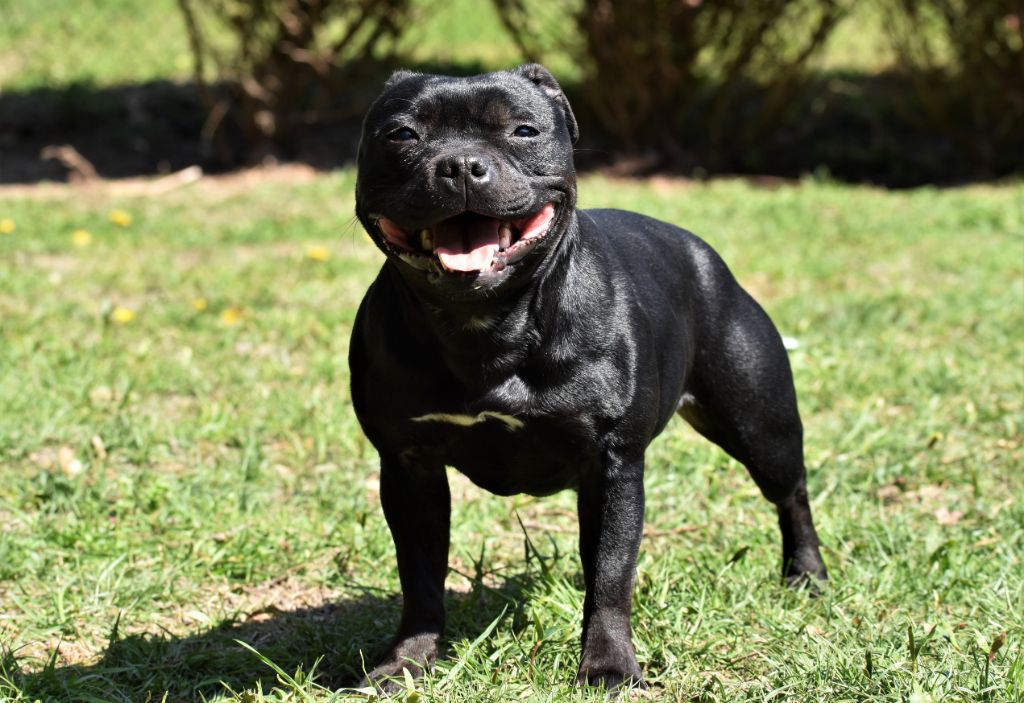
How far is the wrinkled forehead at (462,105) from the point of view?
9.35 ft

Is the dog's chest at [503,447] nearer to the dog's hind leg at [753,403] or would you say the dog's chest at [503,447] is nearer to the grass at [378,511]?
the grass at [378,511]

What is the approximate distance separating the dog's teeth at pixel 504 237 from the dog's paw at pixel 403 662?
1.03 metres

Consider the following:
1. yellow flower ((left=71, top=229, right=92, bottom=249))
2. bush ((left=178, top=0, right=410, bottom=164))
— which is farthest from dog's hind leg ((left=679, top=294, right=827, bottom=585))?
bush ((left=178, top=0, right=410, bottom=164))

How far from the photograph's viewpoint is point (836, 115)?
11.1 m

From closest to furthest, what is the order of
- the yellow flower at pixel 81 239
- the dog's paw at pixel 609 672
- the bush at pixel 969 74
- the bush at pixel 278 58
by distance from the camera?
1. the dog's paw at pixel 609 672
2. the yellow flower at pixel 81 239
3. the bush at pixel 278 58
4. the bush at pixel 969 74

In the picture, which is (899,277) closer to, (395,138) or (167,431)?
(167,431)

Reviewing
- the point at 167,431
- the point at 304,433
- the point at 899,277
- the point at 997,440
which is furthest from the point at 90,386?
the point at 899,277

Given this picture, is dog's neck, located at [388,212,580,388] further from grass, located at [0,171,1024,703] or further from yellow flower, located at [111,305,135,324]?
yellow flower, located at [111,305,135,324]

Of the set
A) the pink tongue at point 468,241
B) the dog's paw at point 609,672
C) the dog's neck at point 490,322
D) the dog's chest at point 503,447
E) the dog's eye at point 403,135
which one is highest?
the dog's eye at point 403,135

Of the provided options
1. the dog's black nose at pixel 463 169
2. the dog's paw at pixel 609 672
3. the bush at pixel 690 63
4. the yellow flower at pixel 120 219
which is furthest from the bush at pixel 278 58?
the dog's paw at pixel 609 672

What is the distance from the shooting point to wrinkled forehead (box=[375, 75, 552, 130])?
285 centimetres

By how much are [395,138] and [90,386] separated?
283 cm

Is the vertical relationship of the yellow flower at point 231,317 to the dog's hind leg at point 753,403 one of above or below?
below

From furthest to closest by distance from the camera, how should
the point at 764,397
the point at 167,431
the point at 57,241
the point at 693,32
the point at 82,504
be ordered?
the point at 693,32
the point at 57,241
the point at 167,431
the point at 82,504
the point at 764,397
